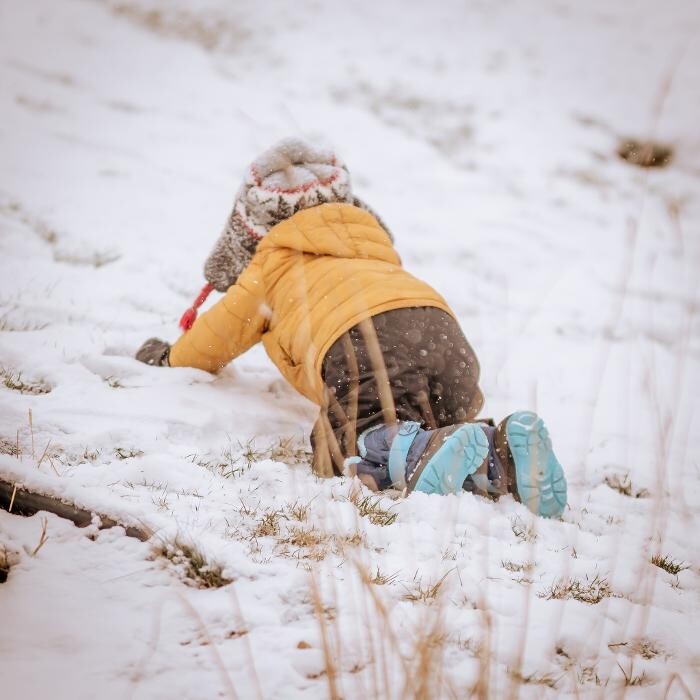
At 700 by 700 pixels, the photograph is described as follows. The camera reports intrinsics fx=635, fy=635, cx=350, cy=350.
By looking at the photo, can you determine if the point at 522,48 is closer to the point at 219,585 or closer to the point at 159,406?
the point at 159,406

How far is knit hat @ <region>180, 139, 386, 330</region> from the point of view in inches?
108

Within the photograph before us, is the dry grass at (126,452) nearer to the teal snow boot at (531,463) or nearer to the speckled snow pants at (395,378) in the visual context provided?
the speckled snow pants at (395,378)

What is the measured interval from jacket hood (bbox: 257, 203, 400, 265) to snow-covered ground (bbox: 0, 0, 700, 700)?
0.70m

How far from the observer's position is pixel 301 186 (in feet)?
9.00

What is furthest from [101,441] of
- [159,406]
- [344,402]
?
[344,402]

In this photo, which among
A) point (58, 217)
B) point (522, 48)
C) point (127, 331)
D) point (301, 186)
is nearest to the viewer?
point (301, 186)

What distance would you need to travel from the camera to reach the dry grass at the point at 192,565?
1.41 metres

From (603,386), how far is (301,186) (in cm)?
220

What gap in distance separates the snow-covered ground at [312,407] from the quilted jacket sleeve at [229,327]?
4.0 inches

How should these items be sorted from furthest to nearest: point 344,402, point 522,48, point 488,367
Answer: point 522,48, point 488,367, point 344,402

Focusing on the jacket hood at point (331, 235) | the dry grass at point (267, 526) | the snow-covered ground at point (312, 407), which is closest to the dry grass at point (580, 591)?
the snow-covered ground at point (312, 407)

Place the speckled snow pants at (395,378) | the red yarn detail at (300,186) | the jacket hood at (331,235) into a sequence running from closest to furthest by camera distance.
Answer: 1. the speckled snow pants at (395,378)
2. the jacket hood at (331,235)
3. the red yarn detail at (300,186)

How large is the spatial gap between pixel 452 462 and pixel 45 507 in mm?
1155

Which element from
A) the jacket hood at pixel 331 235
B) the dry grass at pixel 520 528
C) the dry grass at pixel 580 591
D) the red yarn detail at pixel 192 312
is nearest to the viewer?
the dry grass at pixel 580 591
